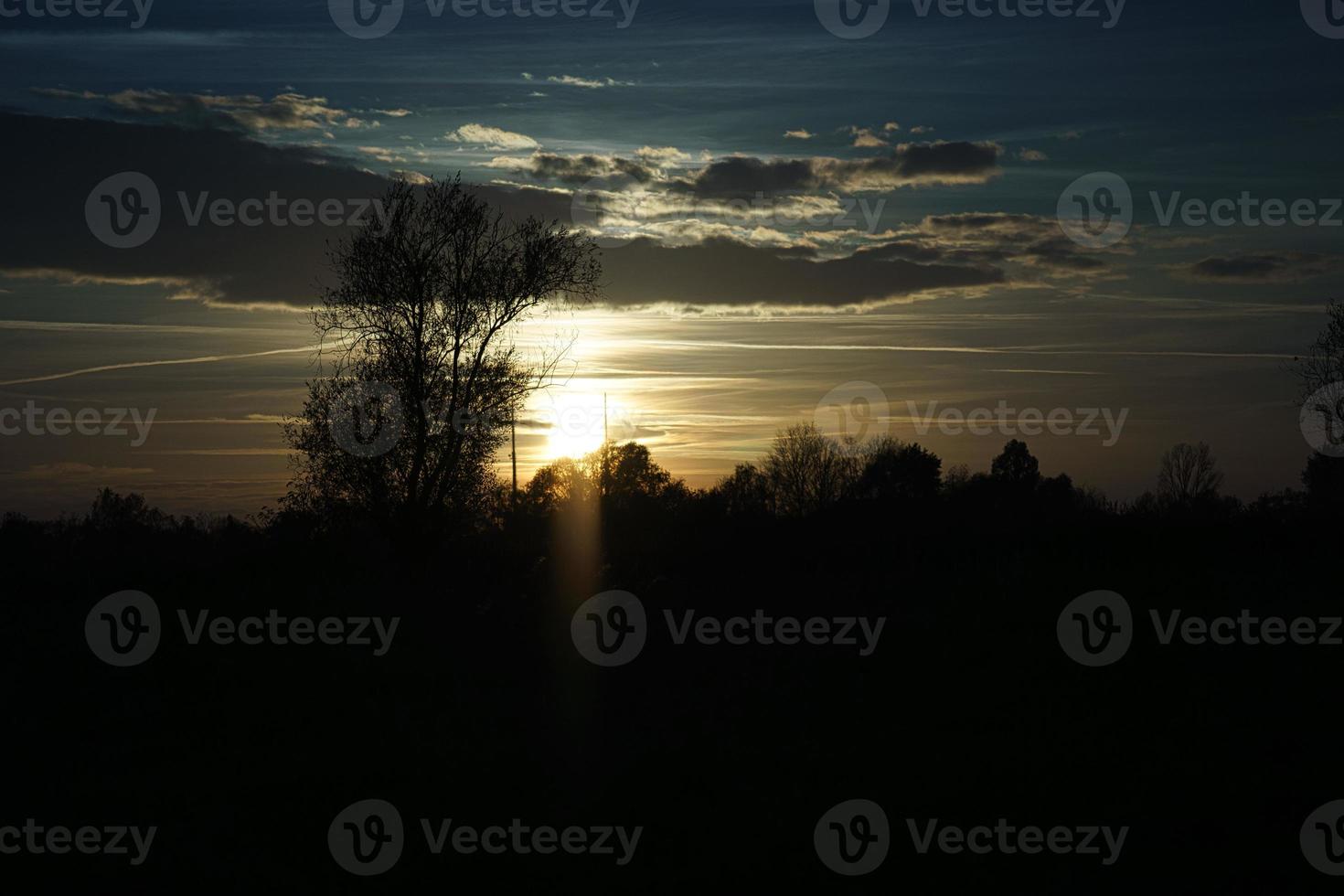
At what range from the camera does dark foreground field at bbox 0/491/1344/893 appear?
15023 millimetres

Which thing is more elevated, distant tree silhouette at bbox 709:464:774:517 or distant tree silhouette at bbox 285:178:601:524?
distant tree silhouette at bbox 285:178:601:524

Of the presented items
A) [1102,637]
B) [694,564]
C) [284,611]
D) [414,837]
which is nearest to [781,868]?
[414,837]

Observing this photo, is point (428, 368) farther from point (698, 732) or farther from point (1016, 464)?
point (1016, 464)

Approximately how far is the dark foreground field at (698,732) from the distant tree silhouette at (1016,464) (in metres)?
66.2

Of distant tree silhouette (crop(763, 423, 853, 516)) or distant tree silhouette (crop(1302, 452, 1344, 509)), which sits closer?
distant tree silhouette (crop(1302, 452, 1344, 509))

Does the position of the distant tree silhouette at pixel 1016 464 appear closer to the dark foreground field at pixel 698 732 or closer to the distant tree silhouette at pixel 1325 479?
the distant tree silhouette at pixel 1325 479

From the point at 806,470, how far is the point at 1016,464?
20.4m

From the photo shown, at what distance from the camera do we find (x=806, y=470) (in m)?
92.9

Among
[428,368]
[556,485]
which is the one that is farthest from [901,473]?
[428,368]

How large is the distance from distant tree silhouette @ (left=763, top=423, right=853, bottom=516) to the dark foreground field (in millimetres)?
62901

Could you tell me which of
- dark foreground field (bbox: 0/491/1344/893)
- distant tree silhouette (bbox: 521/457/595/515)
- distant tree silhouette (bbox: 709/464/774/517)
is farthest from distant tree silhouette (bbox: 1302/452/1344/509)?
distant tree silhouette (bbox: 521/457/595/515)

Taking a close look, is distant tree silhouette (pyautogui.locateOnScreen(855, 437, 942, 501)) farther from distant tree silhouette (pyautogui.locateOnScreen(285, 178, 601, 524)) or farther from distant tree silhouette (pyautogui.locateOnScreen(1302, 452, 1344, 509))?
distant tree silhouette (pyautogui.locateOnScreen(285, 178, 601, 524))

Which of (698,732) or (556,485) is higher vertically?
(698,732)

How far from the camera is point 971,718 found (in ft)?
63.5
